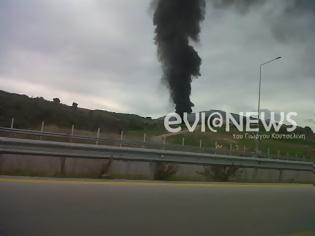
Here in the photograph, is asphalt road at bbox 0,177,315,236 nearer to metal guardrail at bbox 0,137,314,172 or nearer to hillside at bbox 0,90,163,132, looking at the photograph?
metal guardrail at bbox 0,137,314,172

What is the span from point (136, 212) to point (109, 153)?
7.12 meters

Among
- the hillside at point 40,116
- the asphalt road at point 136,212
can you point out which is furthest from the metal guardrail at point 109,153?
the hillside at point 40,116

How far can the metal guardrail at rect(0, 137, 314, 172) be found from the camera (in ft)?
42.4

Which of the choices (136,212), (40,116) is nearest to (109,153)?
(136,212)

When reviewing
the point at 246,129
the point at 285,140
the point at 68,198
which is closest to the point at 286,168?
the point at 68,198

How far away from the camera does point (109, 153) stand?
48.9 ft

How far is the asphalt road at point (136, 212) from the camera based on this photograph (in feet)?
21.4

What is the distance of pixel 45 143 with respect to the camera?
13359mm

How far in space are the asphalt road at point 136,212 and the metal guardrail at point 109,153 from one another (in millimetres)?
2883

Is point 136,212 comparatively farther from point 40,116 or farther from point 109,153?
point 40,116

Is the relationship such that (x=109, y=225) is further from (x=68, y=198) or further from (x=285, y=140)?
(x=285, y=140)

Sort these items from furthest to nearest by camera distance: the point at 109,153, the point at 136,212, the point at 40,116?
the point at 40,116, the point at 109,153, the point at 136,212

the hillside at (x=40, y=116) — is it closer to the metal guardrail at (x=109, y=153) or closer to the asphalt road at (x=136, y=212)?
the metal guardrail at (x=109, y=153)

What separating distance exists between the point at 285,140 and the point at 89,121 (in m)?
31.9
